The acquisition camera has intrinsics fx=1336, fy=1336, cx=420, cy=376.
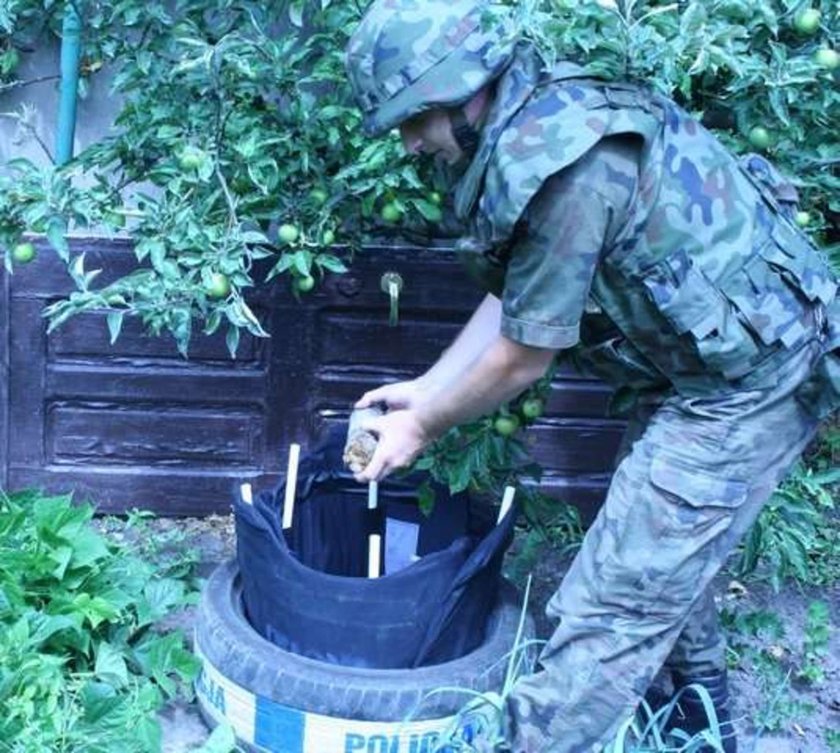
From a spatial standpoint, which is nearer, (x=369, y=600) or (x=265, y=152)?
(x=369, y=600)

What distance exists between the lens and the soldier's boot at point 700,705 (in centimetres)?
320

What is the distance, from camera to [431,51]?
2451 millimetres

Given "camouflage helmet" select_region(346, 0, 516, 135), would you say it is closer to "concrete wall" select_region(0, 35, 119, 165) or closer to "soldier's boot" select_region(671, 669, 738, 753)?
"soldier's boot" select_region(671, 669, 738, 753)

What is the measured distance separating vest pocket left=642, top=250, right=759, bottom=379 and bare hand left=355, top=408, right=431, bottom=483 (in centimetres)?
55

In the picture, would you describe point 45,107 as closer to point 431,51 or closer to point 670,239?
point 431,51

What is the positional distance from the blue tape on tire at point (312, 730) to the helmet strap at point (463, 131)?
4.02 ft

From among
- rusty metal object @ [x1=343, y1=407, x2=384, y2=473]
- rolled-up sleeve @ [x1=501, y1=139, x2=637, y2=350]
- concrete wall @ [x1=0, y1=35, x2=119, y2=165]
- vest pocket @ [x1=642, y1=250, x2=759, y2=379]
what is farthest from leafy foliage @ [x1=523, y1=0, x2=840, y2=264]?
concrete wall @ [x1=0, y1=35, x2=119, y2=165]

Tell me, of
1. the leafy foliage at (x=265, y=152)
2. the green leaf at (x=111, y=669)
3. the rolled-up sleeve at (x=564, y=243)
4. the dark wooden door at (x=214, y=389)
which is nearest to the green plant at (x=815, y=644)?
the leafy foliage at (x=265, y=152)

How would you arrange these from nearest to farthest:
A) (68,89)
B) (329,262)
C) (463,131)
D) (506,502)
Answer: (463,131) < (506,502) < (329,262) < (68,89)

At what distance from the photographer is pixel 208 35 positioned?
11.4ft

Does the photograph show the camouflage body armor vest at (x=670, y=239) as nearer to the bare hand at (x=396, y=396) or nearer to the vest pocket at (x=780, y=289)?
the vest pocket at (x=780, y=289)

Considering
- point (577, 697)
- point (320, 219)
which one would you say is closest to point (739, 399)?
point (577, 697)

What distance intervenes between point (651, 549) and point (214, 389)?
1.82 metres

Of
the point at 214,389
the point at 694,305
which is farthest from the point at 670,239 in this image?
the point at 214,389
